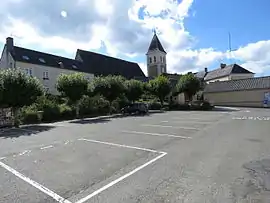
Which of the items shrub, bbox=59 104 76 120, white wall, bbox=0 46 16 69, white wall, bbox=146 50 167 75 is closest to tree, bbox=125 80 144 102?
shrub, bbox=59 104 76 120

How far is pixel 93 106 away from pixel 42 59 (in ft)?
52.6

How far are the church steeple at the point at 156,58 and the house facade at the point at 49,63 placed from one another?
700 inches

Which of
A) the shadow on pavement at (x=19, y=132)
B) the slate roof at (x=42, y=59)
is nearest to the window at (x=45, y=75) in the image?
the slate roof at (x=42, y=59)

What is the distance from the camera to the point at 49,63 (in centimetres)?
4891

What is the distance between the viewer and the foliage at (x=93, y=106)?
35.7 m

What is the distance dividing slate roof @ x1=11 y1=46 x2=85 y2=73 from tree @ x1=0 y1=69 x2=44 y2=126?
792 inches

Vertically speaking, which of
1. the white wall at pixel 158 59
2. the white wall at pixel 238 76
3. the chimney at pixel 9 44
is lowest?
the white wall at pixel 238 76

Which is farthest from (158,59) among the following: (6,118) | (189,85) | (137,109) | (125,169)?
(125,169)

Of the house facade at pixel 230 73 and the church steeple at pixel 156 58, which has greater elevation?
the church steeple at pixel 156 58

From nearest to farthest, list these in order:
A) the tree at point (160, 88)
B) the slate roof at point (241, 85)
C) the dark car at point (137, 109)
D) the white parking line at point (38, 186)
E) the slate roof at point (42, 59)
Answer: the white parking line at point (38, 186) < the dark car at point (137, 109) < the slate roof at point (42, 59) < the tree at point (160, 88) < the slate roof at point (241, 85)

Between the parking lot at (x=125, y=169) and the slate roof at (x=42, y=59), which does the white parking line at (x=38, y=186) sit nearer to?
the parking lot at (x=125, y=169)

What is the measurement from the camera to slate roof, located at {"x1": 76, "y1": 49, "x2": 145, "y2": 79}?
201 ft

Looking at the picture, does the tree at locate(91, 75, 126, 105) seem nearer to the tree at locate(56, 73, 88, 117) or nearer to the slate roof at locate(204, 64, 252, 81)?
the tree at locate(56, 73, 88, 117)

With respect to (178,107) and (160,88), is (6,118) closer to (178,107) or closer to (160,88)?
(160,88)
